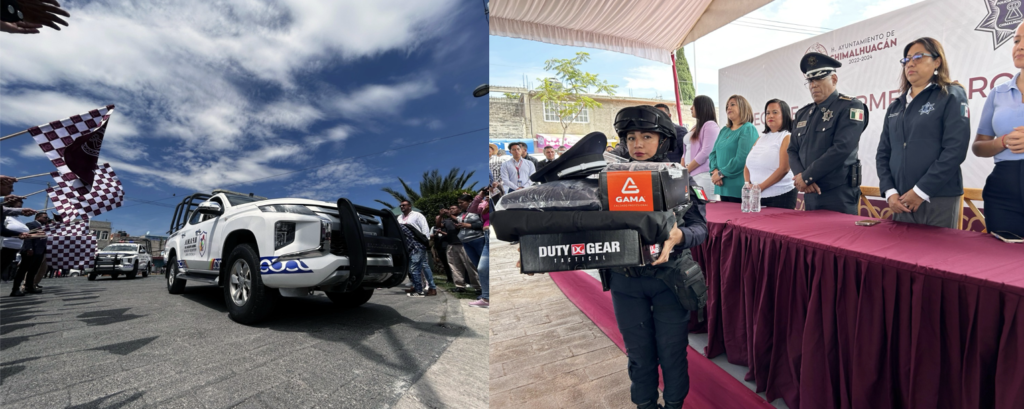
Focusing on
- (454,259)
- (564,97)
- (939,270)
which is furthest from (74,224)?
(564,97)

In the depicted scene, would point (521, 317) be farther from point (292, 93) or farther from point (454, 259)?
point (292, 93)

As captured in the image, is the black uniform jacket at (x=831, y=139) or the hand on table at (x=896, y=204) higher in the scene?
the black uniform jacket at (x=831, y=139)

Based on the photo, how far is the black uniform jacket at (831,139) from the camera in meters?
2.97

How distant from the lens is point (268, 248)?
69 centimetres

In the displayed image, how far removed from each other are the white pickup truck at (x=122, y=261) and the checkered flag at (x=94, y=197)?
0.07 m

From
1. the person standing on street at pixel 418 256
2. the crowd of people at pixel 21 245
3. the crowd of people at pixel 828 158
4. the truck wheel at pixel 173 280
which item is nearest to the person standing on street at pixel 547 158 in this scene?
the crowd of people at pixel 828 158

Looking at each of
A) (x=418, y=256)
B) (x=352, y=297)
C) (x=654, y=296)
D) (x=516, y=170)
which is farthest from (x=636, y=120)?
(x=516, y=170)

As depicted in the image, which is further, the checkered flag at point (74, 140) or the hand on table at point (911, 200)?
the hand on table at point (911, 200)

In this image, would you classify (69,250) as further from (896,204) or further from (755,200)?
(896,204)

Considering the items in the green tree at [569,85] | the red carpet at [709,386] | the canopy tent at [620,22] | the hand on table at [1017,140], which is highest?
the green tree at [569,85]

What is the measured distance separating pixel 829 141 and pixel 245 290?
3755 millimetres

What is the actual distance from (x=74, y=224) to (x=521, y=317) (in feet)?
12.1

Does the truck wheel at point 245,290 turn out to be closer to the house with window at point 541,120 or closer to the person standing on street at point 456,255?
the person standing on street at point 456,255

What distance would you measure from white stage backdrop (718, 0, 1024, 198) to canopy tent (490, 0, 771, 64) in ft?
2.93
